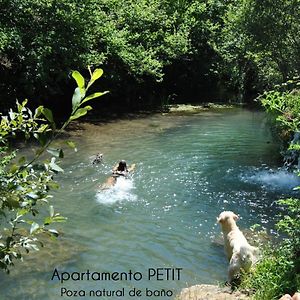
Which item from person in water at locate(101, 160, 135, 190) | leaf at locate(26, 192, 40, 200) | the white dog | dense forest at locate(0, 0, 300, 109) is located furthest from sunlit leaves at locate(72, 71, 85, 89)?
dense forest at locate(0, 0, 300, 109)

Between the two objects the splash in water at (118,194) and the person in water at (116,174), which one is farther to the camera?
the person in water at (116,174)

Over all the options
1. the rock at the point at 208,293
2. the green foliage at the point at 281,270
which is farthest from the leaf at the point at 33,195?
the rock at the point at 208,293

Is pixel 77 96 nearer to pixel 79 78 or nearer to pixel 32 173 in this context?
pixel 79 78

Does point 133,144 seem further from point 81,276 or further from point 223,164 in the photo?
point 81,276

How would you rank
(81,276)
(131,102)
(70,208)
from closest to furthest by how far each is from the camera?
(81,276) < (70,208) < (131,102)

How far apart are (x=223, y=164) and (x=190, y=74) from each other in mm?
17823

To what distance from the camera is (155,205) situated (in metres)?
10.2

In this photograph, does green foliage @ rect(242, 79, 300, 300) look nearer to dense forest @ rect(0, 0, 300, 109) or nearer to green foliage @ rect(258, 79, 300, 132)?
green foliage @ rect(258, 79, 300, 132)

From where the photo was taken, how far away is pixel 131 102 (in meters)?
26.8

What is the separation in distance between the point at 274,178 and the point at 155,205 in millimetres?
3821

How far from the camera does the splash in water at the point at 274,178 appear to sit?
37.8 feet

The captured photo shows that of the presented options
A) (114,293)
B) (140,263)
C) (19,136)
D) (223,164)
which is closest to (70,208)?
(140,263)

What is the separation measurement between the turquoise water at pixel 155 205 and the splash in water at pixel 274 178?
0.03 meters

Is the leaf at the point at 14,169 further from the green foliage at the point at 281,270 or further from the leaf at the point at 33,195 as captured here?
the green foliage at the point at 281,270
